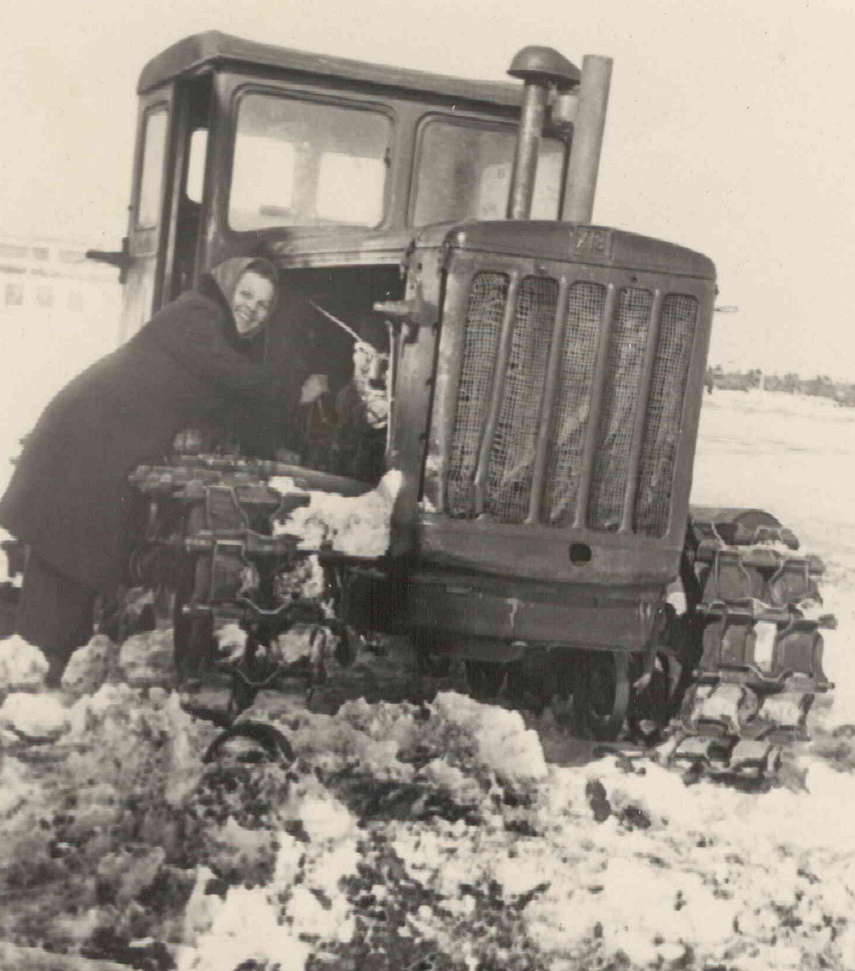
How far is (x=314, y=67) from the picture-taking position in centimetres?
625

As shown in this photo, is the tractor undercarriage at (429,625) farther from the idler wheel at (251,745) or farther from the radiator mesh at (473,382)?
the radiator mesh at (473,382)

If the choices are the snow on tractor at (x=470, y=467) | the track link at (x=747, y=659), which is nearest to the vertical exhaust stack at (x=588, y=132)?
the snow on tractor at (x=470, y=467)

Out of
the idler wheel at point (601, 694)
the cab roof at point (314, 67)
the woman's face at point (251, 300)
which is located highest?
the cab roof at point (314, 67)

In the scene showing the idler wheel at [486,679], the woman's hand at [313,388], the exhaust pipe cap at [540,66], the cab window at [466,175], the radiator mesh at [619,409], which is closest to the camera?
the radiator mesh at [619,409]

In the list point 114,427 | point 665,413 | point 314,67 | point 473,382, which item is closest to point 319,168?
point 314,67

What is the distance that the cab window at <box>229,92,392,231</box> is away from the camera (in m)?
6.22

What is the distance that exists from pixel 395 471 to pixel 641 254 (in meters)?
1.08

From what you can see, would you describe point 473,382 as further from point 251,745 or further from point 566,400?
point 251,745

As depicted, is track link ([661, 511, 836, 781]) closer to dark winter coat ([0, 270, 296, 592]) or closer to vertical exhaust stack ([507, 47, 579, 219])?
vertical exhaust stack ([507, 47, 579, 219])

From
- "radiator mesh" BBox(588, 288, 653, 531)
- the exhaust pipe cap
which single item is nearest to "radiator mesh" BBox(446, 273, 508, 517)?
"radiator mesh" BBox(588, 288, 653, 531)

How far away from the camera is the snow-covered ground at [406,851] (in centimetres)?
369

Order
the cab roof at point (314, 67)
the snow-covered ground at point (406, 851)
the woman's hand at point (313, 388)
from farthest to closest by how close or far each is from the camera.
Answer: the cab roof at point (314, 67)
the woman's hand at point (313, 388)
the snow-covered ground at point (406, 851)

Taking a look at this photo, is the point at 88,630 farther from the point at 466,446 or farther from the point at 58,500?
the point at 466,446

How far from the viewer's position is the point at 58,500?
567cm
